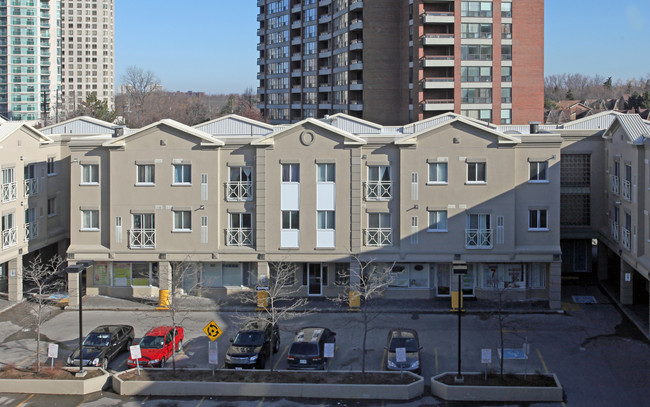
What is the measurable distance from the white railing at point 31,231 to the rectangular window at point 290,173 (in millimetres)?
14489

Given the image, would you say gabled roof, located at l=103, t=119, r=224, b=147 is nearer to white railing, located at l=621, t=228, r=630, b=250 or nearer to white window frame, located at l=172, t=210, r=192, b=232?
white window frame, located at l=172, t=210, r=192, b=232

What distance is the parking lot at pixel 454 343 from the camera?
2858cm

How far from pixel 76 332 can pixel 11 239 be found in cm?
762

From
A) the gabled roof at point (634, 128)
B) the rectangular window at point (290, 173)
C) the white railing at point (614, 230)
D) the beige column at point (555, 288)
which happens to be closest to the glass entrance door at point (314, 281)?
the rectangular window at point (290, 173)

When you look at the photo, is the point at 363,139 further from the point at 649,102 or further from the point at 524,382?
the point at 649,102

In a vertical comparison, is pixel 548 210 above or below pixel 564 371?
above

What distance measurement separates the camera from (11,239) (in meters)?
40.8

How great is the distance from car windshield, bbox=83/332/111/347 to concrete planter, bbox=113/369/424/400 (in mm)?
3464

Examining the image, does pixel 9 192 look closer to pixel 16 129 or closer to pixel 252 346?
pixel 16 129

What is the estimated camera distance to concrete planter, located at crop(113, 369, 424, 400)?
27.8 meters

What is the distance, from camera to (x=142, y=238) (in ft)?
137

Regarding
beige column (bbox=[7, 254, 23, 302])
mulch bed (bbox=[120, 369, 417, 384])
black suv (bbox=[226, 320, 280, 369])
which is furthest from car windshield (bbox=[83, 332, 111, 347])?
beige column (bbox=[7, 254, 23, 302])

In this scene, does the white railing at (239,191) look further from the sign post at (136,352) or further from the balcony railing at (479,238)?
the sign post at (136,352)

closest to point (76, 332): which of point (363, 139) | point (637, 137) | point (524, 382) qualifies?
point (363, 139)
